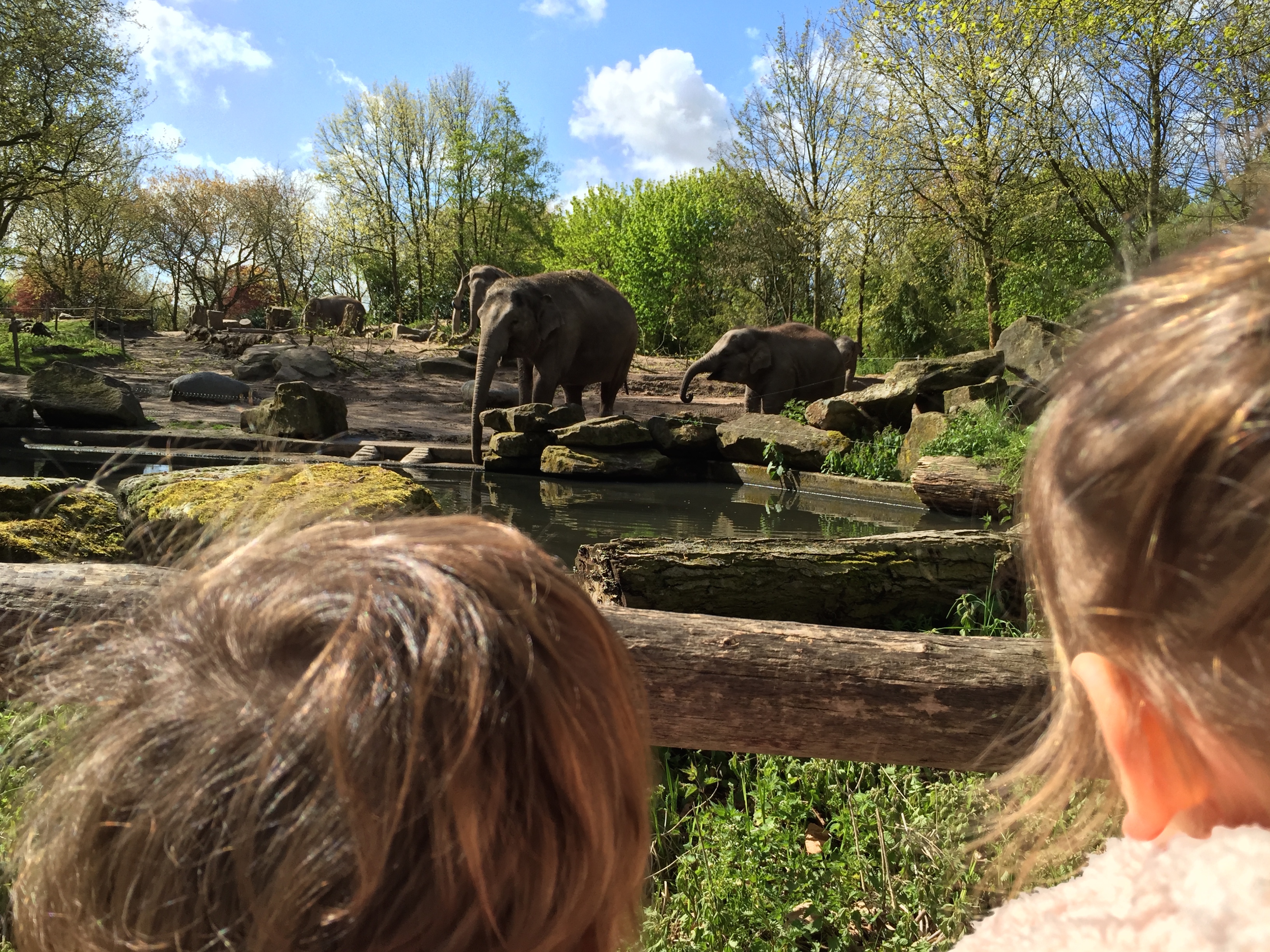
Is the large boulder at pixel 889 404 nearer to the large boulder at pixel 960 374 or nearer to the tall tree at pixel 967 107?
the large boulder at pixel 960 374

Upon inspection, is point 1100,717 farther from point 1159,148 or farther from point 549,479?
point 1159,148

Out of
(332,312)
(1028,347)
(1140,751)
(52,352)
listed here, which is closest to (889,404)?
(1028,347)

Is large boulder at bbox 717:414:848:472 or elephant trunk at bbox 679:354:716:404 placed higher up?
elephant trunk at bbox 679:354:716:404

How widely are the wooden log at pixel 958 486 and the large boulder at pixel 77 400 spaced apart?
11.2m

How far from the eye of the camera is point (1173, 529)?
57cm

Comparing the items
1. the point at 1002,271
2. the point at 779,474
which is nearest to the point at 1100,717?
the point at 779,474

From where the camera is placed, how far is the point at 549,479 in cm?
1167

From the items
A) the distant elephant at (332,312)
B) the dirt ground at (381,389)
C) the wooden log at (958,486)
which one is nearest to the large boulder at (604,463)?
the dirt ground at (381,389)

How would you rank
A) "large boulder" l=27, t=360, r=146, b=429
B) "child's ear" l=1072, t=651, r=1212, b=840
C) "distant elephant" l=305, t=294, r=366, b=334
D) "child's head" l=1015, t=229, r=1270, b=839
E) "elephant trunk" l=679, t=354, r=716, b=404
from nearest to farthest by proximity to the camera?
"child's head" l=1015, t=229, r=1270, b=839 → "child's ear" l=1072, t=651, r=1212, b=840 → "large boulder" l=27, t=360, r=146, b=429 → "elephant trunk" l=679, t=354, r=716, b=404 → "distant elephant" l=305, t=294, r=366, b=334

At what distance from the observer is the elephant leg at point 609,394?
16.2 metres

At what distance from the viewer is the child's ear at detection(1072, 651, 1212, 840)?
2.26 feet

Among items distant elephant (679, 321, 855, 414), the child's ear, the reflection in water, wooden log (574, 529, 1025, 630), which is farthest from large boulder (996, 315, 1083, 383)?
the child's ear

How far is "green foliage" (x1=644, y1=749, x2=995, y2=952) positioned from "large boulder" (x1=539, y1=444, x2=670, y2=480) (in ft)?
28.2

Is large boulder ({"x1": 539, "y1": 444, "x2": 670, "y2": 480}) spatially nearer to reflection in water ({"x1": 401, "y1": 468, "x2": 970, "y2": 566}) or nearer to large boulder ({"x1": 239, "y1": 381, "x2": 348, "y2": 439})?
reflection in water ({"x1": 401, "y1": 468, "x2": 970, "y2": 566})
